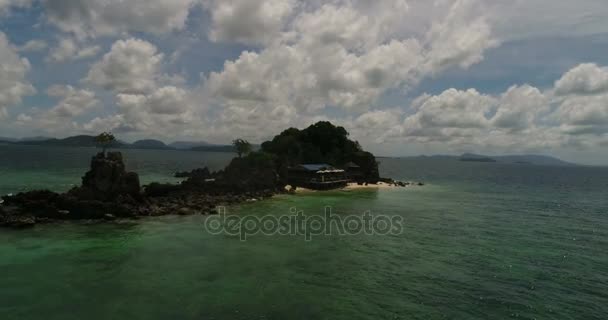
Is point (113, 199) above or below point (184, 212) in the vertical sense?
above

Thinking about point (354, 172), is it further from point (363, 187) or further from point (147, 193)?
point (147, 193)

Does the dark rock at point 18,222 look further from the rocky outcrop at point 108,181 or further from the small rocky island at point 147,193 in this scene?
the rocky outcrop at point 108,181

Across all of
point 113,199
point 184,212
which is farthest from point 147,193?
point 184,212

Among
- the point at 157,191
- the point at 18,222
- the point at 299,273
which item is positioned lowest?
the point at 299,273

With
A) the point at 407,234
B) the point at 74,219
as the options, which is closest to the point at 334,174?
the point at 407,234

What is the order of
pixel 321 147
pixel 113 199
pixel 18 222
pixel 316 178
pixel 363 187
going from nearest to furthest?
pixel 18 222
pixel 113 199
pixel 316 178
pixel 363 187
pixel 321 147

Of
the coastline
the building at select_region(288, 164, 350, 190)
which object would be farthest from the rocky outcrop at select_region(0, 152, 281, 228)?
the building at select_region(288, 164, 350, 190)
